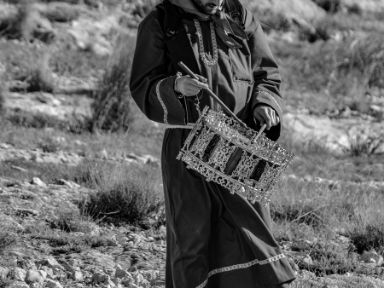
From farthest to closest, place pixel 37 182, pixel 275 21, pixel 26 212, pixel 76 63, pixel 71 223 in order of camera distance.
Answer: pixel 275 21 < pixel 76 63 < pixel 37 182 < pixel 26 212 < pixel 71 223

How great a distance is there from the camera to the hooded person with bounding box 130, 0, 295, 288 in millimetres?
3992

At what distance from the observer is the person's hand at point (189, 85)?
3.80 m

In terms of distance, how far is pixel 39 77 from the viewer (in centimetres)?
1103

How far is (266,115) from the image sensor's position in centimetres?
400

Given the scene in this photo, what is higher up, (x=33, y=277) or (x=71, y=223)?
(x=33, y=277)

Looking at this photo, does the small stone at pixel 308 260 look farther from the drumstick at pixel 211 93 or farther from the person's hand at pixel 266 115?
the drumstick at pixel 211 93

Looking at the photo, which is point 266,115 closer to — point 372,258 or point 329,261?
point 329,261

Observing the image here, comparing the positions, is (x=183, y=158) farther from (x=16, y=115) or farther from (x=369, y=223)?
(x=16, y=115)

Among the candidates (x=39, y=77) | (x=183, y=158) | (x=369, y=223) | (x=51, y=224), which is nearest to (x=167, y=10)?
(x=183, y=158)

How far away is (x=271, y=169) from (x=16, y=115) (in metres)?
6.49

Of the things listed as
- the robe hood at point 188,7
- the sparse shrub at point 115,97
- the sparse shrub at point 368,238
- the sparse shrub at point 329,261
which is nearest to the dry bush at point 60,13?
the sparse shrub at point 115,97

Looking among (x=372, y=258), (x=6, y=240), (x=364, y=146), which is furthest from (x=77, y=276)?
(x=364, y=146)

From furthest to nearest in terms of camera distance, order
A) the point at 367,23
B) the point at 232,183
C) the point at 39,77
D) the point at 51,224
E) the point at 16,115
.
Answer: the point at 367,23
the point at 39,77
the point at 16,115
the point at 51,224
the point at 232,183

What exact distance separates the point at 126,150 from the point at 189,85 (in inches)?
222
